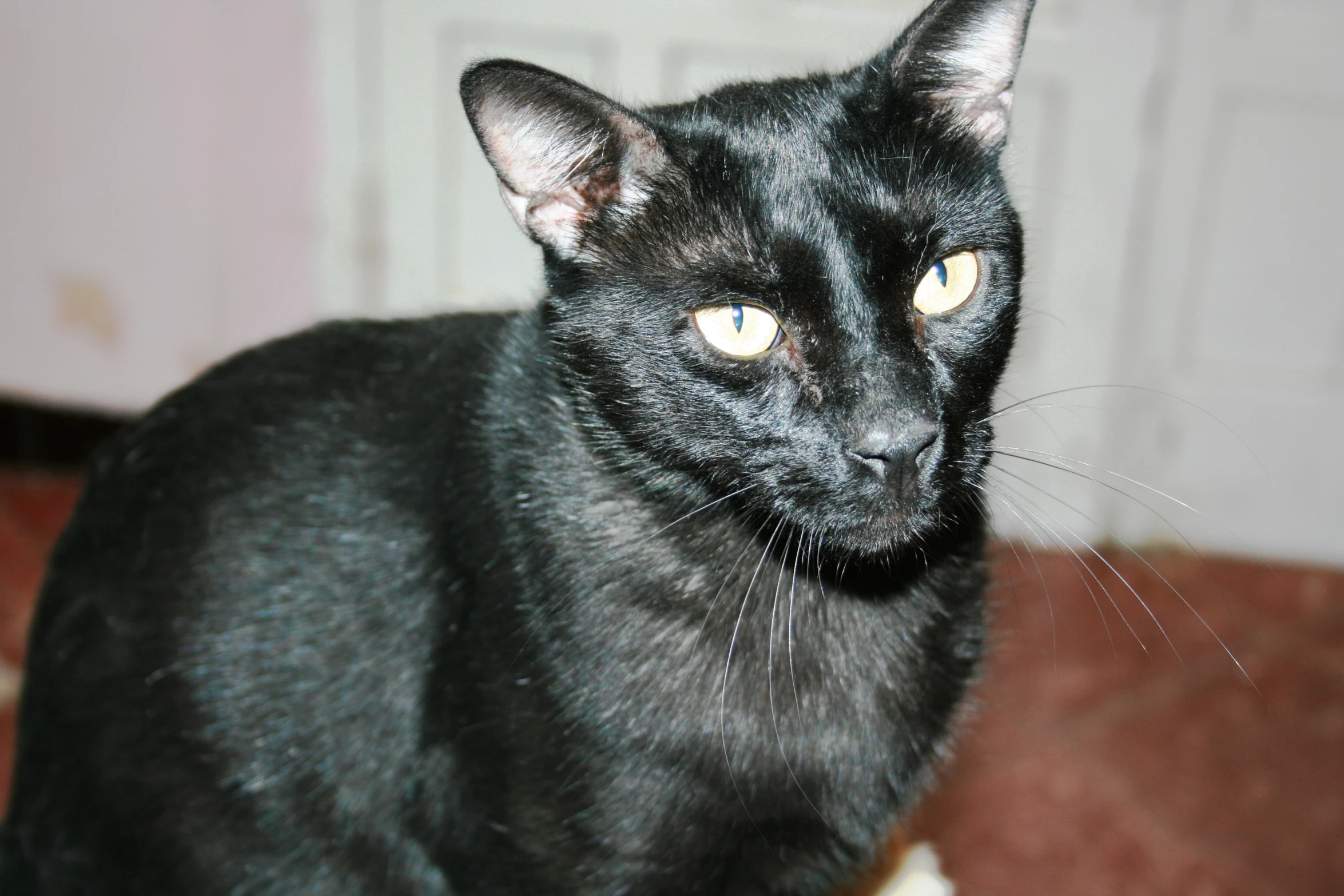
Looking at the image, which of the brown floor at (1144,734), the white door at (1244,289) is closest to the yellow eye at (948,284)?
the brown floor at (1144,734)

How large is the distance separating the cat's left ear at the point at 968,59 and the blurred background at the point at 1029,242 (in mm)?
1343

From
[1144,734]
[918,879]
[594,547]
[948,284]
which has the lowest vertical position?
[1144,734]

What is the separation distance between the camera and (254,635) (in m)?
1.12

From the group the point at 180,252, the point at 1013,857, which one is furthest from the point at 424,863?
the point at 180,252

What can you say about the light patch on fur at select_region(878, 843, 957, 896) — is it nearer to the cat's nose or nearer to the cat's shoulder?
the cat's nose

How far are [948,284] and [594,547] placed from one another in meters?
0.41

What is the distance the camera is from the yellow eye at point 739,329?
3.11 feet

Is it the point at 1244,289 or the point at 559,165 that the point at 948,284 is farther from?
the point at 1244,289

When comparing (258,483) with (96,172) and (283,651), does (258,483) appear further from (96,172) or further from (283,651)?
(96,172)

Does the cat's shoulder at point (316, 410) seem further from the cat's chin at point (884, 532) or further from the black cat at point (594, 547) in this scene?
the cat's chin at point (884, 532)

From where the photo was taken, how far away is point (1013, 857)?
76.3 inches

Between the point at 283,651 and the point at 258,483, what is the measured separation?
173 mm

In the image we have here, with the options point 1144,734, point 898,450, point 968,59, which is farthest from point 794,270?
point 1144,734

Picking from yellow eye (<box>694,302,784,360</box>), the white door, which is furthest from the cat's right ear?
the white door
